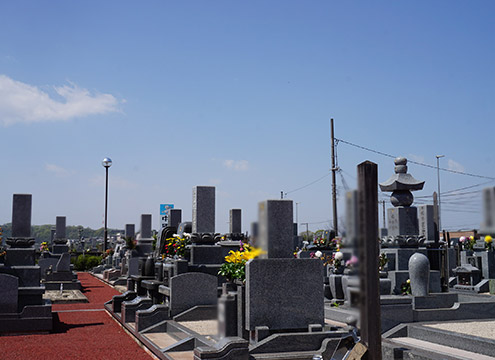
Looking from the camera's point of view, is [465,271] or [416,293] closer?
[416,293]

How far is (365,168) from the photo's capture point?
179 inches

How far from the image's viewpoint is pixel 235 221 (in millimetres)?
25453

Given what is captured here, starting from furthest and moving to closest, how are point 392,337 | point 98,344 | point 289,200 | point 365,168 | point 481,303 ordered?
point 481,303
point 98,344
point 392,337
point 289,200
point 365,168

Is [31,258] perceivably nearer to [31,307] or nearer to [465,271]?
[31,307]

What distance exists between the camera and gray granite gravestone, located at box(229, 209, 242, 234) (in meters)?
25.3

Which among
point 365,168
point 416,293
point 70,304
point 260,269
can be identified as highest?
point 365,168

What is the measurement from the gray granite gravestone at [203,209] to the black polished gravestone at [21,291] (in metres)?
4.73

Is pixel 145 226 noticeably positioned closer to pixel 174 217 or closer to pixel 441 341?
pixel 174 217

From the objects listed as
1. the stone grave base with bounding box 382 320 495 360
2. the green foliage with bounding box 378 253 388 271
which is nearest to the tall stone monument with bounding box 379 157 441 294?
the green foliage with bounding box 378 253 388 271

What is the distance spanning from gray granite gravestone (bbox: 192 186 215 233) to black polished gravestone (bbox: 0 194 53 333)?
4732mm

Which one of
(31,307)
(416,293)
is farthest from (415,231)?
(31,307)

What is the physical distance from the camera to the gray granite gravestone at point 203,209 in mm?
15742

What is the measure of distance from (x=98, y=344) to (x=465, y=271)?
1257 centimetres

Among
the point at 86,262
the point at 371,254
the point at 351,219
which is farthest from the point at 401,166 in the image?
the point at 86,262
